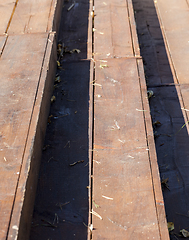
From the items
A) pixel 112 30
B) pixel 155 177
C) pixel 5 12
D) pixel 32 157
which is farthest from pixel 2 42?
pixel 155 177

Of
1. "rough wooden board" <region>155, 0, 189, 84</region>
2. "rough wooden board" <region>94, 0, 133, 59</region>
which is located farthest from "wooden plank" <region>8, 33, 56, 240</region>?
"rough wooden board" <region>155, 0, 189, 84</region>

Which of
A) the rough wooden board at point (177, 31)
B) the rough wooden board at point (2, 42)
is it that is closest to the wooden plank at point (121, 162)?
the rough wooden board at point (177, 31)

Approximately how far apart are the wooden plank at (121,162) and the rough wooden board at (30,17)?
1.08 metres

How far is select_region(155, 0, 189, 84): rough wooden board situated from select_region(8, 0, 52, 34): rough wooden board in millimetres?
1916

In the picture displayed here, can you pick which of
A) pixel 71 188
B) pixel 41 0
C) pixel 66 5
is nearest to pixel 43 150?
pixel 71 188

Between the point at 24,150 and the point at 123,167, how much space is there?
868 millimetres

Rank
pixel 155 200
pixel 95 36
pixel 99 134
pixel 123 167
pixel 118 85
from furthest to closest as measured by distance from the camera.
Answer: pixel 95 36, pixel 118 85, pixel 99 134, pixel 123 167, pixel 155 200

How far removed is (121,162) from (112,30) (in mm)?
2078

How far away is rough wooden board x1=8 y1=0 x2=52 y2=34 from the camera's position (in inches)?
132

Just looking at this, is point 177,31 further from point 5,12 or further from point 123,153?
point 123,153

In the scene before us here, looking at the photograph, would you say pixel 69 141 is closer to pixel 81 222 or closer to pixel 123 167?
pixel 123 167

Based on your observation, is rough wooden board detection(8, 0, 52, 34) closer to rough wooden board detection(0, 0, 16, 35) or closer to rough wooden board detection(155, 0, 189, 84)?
rough wooden board detection(0, 0, 16, 35)

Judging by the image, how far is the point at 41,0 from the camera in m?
3.81

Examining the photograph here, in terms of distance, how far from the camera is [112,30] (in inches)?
142
